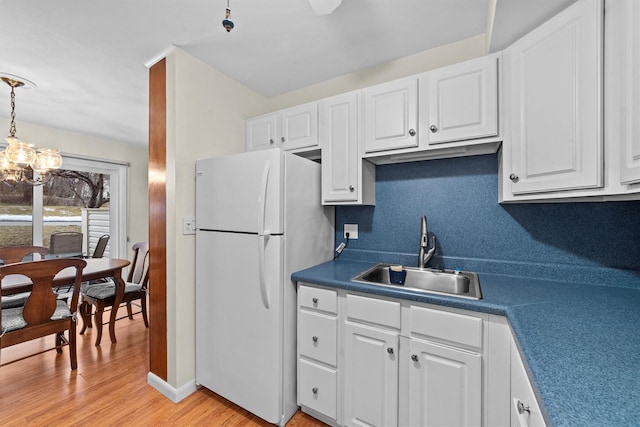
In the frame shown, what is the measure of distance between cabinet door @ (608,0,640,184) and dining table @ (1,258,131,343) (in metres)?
3.39

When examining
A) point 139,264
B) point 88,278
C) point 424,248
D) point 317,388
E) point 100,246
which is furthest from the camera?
point 100,246

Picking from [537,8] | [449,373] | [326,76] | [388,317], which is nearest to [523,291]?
[449,373]

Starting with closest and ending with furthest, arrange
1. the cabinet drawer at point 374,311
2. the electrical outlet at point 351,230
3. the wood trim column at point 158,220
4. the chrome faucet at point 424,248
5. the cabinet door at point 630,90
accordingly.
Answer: the cabinet door at point 630,90 < the cabinet drawer at point 374,311 < the chrome faucet at point 424,248 < the wood trim column at point 158,220 < the electrical outlet at point 351,230

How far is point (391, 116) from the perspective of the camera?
173cm

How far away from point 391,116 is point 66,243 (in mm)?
4618

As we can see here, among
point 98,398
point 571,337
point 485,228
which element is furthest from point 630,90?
point 98,398

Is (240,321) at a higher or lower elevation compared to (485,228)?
lower

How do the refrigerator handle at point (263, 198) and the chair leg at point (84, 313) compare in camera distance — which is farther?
the chair leg at point (84, 313)

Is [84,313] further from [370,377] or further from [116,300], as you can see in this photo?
[370,377]

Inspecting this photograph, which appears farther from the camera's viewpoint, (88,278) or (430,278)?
(88,278)

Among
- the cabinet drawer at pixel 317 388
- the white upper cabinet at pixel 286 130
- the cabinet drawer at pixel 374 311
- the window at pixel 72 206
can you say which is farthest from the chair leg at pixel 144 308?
the cabinet drawer at pixel 374 311

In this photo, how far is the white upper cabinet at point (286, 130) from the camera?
6.63 feet

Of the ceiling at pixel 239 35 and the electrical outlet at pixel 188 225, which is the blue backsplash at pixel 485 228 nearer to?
the ceiling at pixel 239 35

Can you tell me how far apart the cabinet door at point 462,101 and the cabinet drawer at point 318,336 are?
49.2 inches
